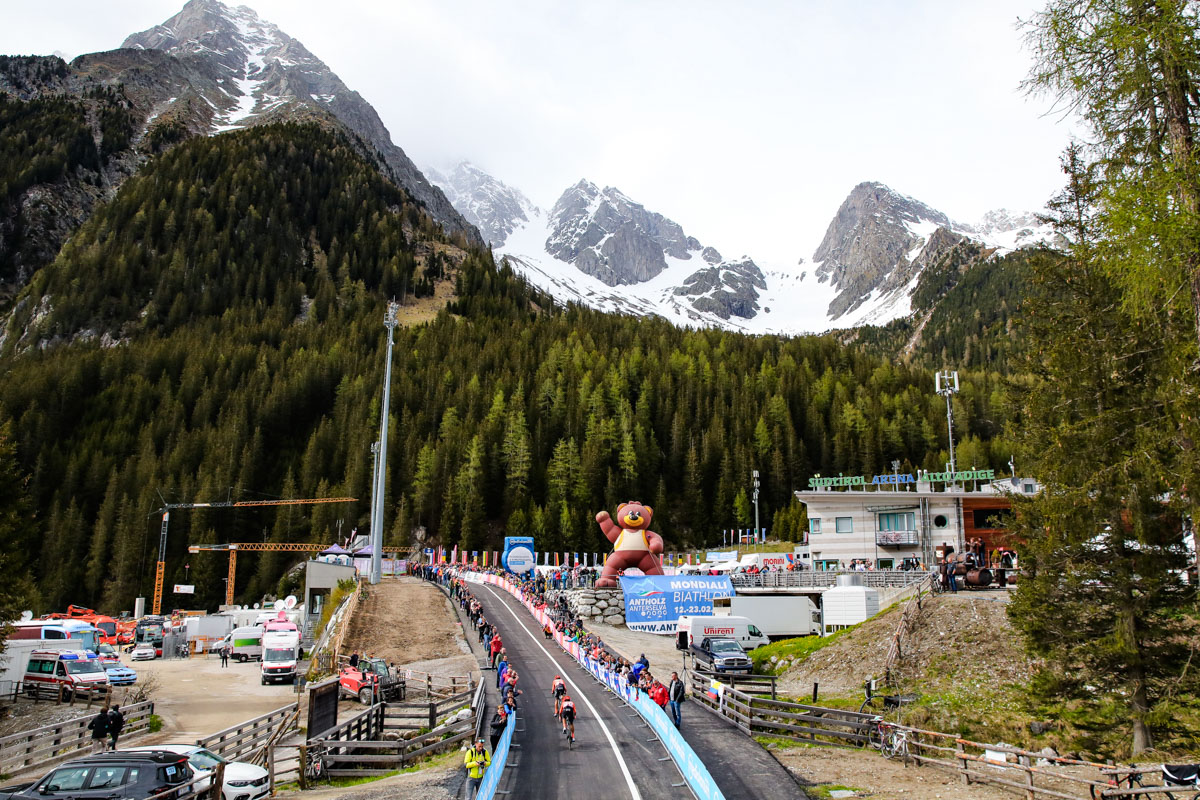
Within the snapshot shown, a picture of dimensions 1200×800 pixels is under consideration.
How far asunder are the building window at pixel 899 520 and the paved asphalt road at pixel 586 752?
30771 millimetres

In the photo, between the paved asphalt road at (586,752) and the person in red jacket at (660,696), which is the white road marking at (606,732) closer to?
the paved asphalt road at (586,752)

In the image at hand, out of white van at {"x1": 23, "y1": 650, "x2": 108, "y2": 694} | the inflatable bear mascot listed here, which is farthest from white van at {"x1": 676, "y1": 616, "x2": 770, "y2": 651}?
white van at {"x1": 23, "y1": 650, "x2": 108, "y2": 694}

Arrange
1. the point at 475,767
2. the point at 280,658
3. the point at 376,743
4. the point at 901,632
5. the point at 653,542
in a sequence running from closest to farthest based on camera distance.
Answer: the point at 475,767 → the point at 376,743 → the point at 901,632 → the point at 280,658 → the point at 653,542

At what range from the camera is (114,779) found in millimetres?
14023

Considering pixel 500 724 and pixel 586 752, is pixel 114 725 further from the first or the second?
pixel 586 752

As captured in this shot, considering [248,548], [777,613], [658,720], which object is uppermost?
[248,548]

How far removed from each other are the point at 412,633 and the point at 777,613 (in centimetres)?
2031

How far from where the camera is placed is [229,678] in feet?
142

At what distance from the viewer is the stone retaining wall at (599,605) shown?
47.0 m

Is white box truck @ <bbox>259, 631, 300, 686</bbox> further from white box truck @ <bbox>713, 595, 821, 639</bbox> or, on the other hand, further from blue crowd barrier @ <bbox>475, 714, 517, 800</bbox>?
blue crowd barrier @ <bbox>475, 714, 517, 800</bbox>

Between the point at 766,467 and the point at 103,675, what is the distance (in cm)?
8382

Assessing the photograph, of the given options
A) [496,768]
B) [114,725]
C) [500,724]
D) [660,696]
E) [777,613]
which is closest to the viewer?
[496,768]

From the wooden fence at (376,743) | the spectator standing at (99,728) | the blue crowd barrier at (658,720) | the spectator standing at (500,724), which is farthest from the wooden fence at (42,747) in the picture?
the blue crowd barrier at (658,720)

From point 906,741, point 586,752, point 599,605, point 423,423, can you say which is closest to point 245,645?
point 599,605
